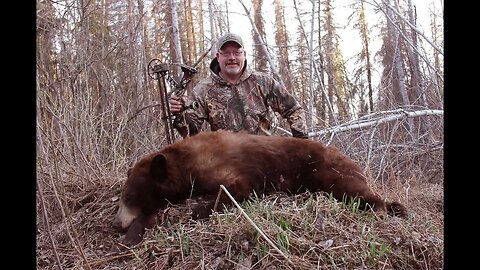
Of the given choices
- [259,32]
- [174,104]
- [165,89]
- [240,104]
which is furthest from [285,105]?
[259,32]

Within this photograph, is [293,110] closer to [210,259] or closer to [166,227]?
[166,227]

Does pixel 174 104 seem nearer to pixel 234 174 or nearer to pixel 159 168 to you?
pixel 159 168

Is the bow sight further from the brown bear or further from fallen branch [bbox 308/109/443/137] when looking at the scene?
fallen branch [bbox 308/109/443/137]

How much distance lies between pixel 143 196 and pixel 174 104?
1916 millimetres

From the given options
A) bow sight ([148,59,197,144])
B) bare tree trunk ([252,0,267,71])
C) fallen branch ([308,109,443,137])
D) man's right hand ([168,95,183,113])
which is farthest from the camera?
bare tree trunk ([252,0,267,71])

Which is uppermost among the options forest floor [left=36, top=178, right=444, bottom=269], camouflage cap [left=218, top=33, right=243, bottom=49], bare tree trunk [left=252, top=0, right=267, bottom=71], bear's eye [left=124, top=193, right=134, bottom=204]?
bare tree trunk [left=252, top=0, right=267, bottom=71]

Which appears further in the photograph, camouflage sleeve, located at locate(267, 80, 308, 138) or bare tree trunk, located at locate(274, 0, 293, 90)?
bare tree trunk, located at locate(274, 0, 293, 90)

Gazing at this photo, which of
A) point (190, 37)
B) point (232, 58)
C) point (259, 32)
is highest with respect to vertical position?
point (190, 37)

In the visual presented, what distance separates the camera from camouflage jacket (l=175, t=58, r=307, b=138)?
20.9 ft

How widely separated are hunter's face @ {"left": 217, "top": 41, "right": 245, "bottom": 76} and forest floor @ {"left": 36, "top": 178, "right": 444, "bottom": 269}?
8.06 ft

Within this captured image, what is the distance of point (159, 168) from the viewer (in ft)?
14.1

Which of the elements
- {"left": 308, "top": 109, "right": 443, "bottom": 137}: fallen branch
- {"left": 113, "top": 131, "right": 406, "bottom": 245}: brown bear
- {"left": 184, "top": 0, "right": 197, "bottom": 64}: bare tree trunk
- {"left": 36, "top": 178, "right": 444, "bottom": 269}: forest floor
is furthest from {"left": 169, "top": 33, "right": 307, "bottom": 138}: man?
A: {"left": 184, "top": 0, "right": 197, "bottom": 64}: bare tree trunk

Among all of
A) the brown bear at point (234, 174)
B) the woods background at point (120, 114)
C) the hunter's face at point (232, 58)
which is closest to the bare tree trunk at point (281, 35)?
the woods background at point (120, 114)

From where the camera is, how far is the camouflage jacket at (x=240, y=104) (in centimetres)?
636
